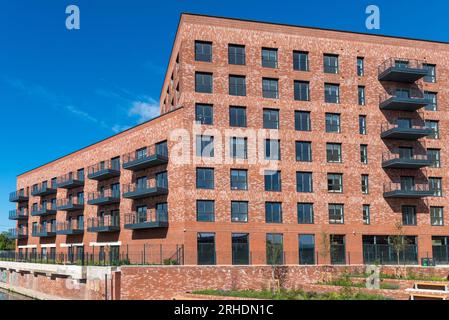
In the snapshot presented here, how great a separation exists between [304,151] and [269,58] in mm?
8169

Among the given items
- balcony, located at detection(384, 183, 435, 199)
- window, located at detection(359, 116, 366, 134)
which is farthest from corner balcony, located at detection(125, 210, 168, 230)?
balcony, located at detection(384, 183, 435, 199)

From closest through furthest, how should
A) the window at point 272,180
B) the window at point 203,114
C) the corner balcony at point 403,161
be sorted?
the window at point 203,114 → the window at point 272,180 → the corner balcony at point 403,161

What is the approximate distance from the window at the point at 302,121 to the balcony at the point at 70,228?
24.1 metres

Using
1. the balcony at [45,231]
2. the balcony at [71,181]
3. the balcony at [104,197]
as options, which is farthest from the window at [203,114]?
the balcony at [45,231]

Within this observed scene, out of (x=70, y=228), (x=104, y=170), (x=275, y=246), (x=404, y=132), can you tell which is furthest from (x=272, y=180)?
(x=70, y=228)

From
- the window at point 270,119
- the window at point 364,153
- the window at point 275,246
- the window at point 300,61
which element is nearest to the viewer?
the window at point 275,246

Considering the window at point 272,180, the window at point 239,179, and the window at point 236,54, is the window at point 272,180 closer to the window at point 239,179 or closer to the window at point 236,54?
the window at point 239,179

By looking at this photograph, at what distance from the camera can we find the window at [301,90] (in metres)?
41.7

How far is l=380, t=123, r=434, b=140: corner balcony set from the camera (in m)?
41.7

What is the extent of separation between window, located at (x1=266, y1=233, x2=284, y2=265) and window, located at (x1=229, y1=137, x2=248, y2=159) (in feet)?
21.3

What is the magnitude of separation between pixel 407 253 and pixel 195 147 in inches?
775

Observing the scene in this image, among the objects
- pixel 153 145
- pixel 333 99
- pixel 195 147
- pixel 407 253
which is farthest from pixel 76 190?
pixel 407 253

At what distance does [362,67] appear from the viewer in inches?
1715

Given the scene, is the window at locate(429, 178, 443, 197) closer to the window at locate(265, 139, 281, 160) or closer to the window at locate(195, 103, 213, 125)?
the window at locate(265, 139, 281, 160)
